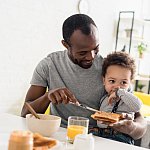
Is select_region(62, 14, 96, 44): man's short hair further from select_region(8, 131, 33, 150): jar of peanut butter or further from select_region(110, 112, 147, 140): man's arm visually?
select_region(8, 131, 33, 150): jar of peanut butter

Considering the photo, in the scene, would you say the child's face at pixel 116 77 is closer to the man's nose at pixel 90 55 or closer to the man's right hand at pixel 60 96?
the man's nose at pixel 90 55

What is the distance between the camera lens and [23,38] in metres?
3.45

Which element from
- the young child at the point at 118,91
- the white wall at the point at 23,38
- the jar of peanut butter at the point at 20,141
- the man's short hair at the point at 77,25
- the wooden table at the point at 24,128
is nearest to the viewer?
the jar of peanut butter at the point at 20,141

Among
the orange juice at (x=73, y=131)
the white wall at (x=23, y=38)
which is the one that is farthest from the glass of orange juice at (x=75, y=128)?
the white wall at (x=23, y=38)

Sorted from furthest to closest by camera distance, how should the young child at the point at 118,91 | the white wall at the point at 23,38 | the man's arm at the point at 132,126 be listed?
1. the white wall at the point at 23,38
2. the young child at the point at 118,91
3. the man's arm at the point at 132,126

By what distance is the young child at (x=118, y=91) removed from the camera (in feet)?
5.37

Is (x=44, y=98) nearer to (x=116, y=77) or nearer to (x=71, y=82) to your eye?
(x=71, y=82)

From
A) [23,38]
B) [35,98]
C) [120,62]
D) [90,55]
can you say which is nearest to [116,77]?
[120,62]

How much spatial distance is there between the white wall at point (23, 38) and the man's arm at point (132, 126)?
76.0 inches

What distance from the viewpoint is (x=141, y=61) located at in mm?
5906

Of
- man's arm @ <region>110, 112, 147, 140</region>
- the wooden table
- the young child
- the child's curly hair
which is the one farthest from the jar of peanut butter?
the child's curly hair

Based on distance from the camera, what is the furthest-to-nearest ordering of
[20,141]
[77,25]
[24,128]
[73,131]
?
[77,25]
[24,128]
[73,131]
[20,141]

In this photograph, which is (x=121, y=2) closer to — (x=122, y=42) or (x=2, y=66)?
(x=122, y=42)

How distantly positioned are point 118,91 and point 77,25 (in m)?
0.45
